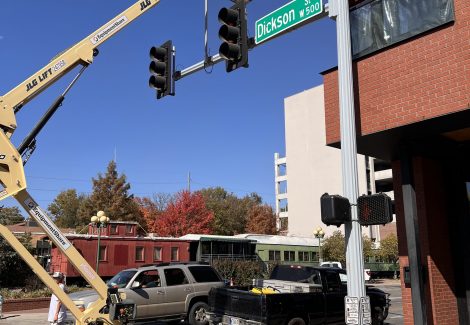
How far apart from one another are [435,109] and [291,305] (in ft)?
19.4

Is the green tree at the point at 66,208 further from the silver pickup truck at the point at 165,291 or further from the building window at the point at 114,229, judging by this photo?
the silver pickup truck at the point at 165,291

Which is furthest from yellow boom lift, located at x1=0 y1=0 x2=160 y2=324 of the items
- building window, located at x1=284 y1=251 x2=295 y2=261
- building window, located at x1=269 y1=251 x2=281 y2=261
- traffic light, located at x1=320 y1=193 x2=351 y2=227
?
building window, located at x1=284 y1=251 x2=295 y2=261

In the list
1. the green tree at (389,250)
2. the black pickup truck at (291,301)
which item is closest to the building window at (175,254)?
the black pickup truck at (291,301)

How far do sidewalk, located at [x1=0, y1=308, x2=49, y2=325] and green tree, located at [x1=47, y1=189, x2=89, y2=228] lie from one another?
63.0m

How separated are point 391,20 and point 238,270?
93.1 feet

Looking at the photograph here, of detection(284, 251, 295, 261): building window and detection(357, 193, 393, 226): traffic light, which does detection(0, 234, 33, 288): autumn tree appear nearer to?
detection(284, 251, 295, 261): building window

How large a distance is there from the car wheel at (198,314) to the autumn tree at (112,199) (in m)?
47.2

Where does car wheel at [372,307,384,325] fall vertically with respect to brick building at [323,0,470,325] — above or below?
below

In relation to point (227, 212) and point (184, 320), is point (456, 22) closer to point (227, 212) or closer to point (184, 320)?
point (184, 320)

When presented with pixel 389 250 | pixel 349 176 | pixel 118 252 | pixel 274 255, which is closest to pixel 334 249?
pixel 389 250

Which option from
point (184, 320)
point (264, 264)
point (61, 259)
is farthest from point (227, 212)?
point (184, 320)

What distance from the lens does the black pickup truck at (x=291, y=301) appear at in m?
11.1

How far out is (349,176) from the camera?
6.40m

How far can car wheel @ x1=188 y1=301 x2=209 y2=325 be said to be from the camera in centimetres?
1464
